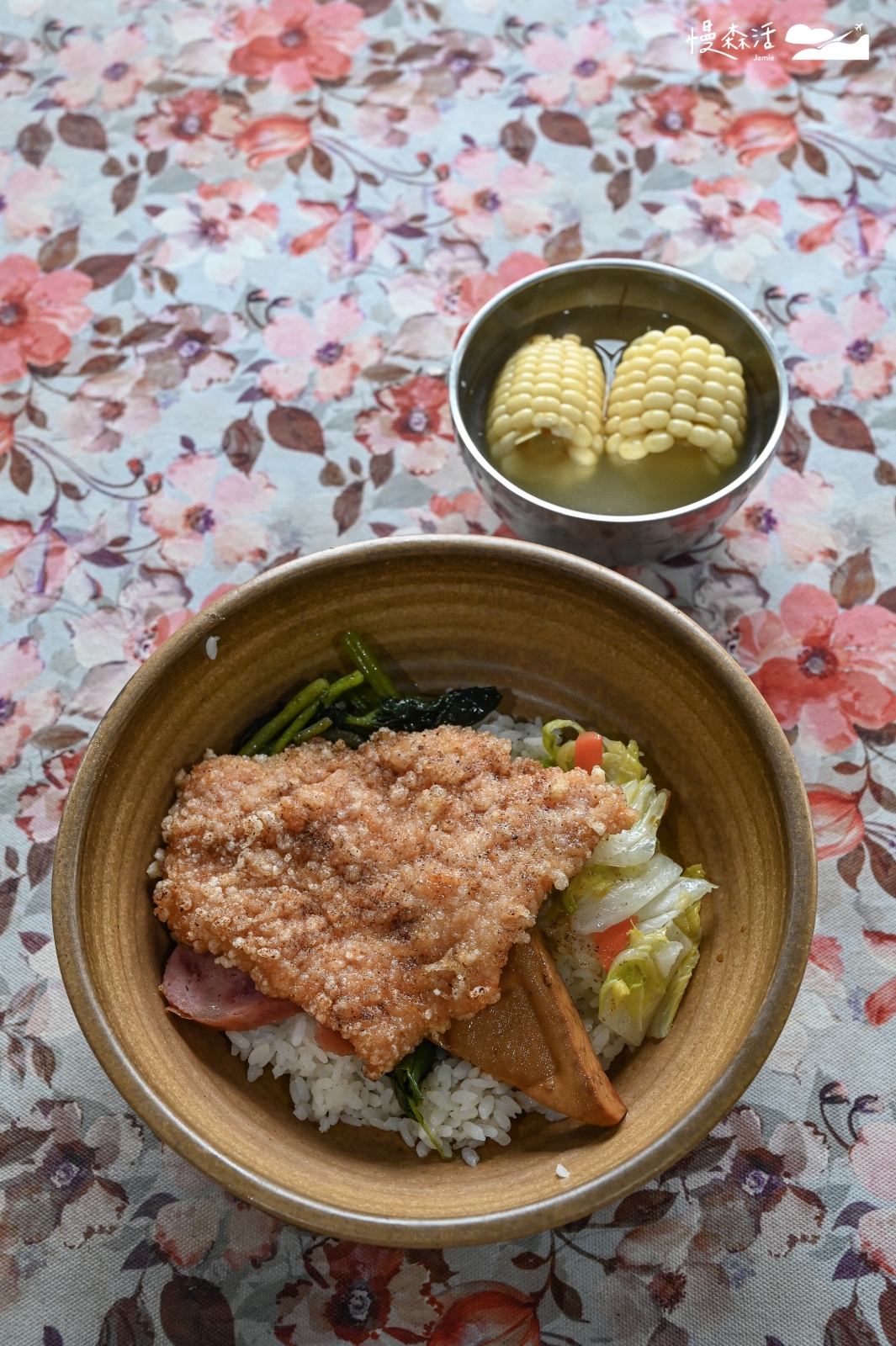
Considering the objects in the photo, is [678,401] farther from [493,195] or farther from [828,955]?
[828,955]

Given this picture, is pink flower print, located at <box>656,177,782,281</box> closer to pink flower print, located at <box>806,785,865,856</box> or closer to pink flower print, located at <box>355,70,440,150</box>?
pink flower print, located at <box>355,70,440,150</box>

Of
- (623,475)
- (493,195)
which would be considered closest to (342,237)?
(493,195)

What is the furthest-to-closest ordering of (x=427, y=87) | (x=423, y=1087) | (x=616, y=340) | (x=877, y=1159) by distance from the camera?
(x=427, y=87) < (x=616, y=340) < (x=877, y=1159) < (x=423, y=1087)

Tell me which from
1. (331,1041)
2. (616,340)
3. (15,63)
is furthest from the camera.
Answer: (15,63)

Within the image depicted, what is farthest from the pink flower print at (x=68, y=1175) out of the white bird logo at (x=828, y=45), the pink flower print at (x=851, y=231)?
the white bird logo at (x=828, y=45)

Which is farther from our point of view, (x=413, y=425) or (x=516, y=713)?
(x=413, y=425)

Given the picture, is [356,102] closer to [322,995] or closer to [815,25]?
[815,25]

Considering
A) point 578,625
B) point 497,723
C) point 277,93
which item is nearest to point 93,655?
Result: point 497,723
